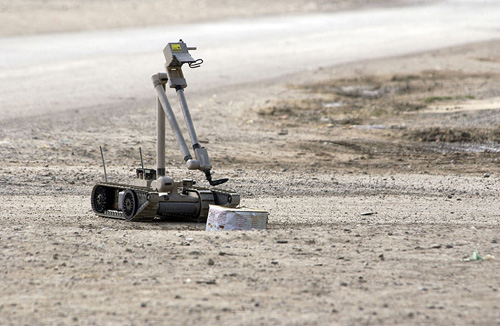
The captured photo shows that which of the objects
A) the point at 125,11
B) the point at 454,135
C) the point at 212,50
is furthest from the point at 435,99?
the point at 125,11

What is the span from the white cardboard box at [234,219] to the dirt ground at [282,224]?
0.56 feet

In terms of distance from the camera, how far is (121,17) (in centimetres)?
3341

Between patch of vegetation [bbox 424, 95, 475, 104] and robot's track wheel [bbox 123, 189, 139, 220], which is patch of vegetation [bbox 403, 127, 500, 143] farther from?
robot's track wheel [bbox 123, 189, 139, 220]

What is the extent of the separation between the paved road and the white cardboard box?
25.0ft

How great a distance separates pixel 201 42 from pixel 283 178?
1681 centimetres

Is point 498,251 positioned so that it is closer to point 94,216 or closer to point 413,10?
point 94,216

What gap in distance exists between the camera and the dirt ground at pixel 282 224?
193 inches

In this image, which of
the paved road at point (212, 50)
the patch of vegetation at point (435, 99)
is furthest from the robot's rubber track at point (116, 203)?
the patch of vegetation at point (435, 99)

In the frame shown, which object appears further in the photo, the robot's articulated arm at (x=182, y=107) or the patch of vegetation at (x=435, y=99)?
the patch of vegetation at (x=435, y=99)

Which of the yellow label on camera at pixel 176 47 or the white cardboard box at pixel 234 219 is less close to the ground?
Result: the yellow label on camera at pixel 176 47

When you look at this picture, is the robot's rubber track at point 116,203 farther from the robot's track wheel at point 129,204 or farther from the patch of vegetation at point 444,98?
the patch of vegetation at point 444,98

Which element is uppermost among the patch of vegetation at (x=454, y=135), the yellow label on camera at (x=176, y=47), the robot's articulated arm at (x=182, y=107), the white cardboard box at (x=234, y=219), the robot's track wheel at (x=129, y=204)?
the yellow label on camera at (x=176, y=47)

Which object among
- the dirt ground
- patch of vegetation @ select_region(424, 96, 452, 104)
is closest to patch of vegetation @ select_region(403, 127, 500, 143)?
the dirt ground

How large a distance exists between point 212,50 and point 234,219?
18092 mm
